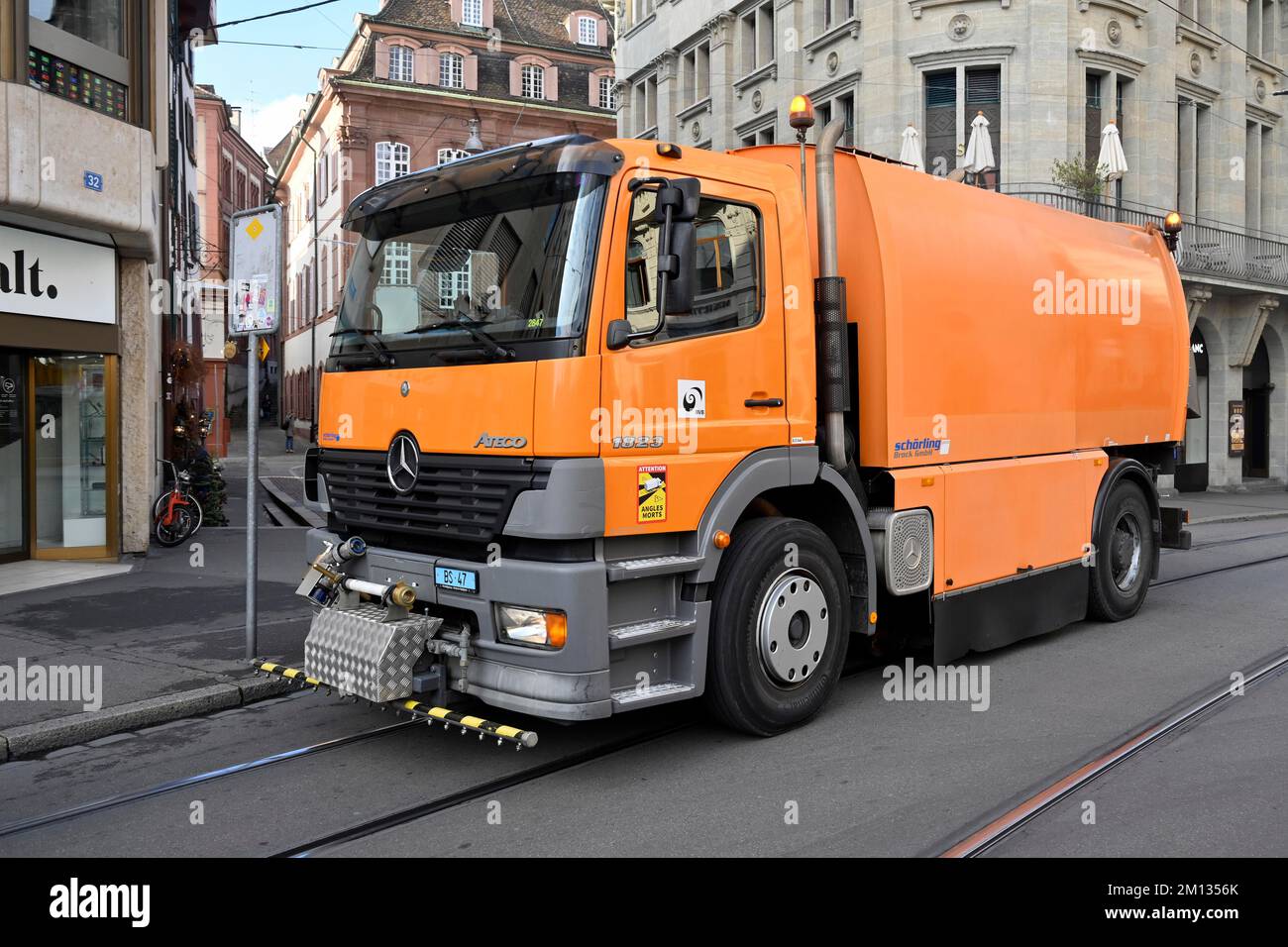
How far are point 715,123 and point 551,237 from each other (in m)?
25.8

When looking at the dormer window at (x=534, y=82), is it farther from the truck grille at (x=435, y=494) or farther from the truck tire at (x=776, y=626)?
the truck tire at (x=776, y=626)

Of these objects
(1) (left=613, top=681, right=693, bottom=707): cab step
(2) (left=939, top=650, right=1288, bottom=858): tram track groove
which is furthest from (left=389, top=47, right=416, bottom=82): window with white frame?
(1) (left=613, top=681, right=693, bottom=707): cab step

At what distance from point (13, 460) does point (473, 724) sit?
9.38m

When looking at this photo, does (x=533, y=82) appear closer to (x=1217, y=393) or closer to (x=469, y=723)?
(x=1217, y=393)

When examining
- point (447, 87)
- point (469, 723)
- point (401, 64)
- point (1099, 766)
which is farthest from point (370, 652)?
point (401, 64)

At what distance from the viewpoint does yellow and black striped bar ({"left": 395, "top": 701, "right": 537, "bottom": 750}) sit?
4910 millimetres

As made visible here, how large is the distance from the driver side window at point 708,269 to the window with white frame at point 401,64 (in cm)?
3985

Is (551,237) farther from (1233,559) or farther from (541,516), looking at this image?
(1233,559)

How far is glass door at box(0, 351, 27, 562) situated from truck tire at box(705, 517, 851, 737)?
9.60 metres

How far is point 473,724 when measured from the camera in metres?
5.04

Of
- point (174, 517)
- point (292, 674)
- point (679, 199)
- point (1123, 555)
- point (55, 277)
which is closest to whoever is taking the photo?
point (679, 199)

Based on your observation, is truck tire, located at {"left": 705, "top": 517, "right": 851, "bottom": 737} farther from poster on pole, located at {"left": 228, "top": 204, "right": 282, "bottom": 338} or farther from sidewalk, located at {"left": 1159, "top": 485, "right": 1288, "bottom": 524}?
sidewalk, located at {"left": 1159, "top": 485, "right": 1288, "bottom": 524}
